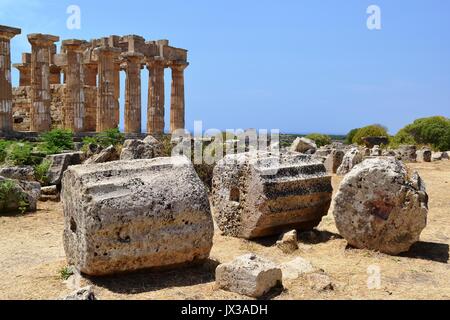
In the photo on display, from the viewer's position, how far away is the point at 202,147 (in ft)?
47.1

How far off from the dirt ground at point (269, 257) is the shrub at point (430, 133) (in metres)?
27.6

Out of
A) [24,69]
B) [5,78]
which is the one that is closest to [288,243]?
[5,78]

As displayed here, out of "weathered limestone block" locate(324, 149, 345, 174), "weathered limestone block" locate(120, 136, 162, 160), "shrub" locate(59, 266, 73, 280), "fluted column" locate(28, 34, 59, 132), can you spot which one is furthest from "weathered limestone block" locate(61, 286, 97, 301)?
"fluted column" locate(28, 34, 59, 132)

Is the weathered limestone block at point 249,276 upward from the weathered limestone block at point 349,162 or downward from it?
downward

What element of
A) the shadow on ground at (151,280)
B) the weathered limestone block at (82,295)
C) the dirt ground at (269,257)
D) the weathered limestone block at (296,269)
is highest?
the weathered limestone block at (82,295)

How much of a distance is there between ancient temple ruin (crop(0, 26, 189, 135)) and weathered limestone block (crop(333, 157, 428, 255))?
17621 millimetres

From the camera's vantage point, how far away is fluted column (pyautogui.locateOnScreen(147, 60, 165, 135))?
27312 millimetres

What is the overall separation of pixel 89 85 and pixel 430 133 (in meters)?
23.7

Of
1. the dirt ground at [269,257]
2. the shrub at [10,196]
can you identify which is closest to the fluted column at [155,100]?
the shrub at [10,196]

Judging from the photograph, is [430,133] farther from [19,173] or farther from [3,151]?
[19,173]

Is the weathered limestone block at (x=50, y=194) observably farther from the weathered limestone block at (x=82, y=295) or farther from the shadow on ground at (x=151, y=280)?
the weathered limestone block at (x=82, y=295)

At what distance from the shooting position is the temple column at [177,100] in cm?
2891
